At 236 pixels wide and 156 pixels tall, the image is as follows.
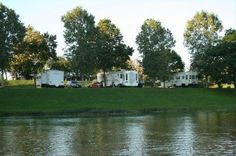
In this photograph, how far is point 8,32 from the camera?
81.2m

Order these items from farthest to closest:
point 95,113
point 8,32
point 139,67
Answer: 1. point 139,67
2. point 8,32
3. point 95,113

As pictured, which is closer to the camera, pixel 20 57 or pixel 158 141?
pixel 158 141

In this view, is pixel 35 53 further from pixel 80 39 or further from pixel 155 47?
pixel 155 47

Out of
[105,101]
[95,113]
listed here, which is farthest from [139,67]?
[95,113]

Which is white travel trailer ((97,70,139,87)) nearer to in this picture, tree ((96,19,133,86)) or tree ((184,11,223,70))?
tree ((96,19,133,86))

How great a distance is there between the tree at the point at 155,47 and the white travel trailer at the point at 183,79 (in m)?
7.35

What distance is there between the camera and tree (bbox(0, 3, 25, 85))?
79.5 metres

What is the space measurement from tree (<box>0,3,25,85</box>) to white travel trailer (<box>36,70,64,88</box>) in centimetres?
1004

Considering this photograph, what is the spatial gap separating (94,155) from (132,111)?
37788mm

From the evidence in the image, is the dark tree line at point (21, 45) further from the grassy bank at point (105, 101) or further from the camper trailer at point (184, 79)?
the camper trailer at point (184, 79)

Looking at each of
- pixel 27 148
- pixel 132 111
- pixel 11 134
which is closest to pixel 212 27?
pixel 132 111

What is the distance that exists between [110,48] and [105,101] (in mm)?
31914

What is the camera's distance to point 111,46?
96750mm

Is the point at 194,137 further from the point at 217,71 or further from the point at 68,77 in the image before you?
the point at 68,77
